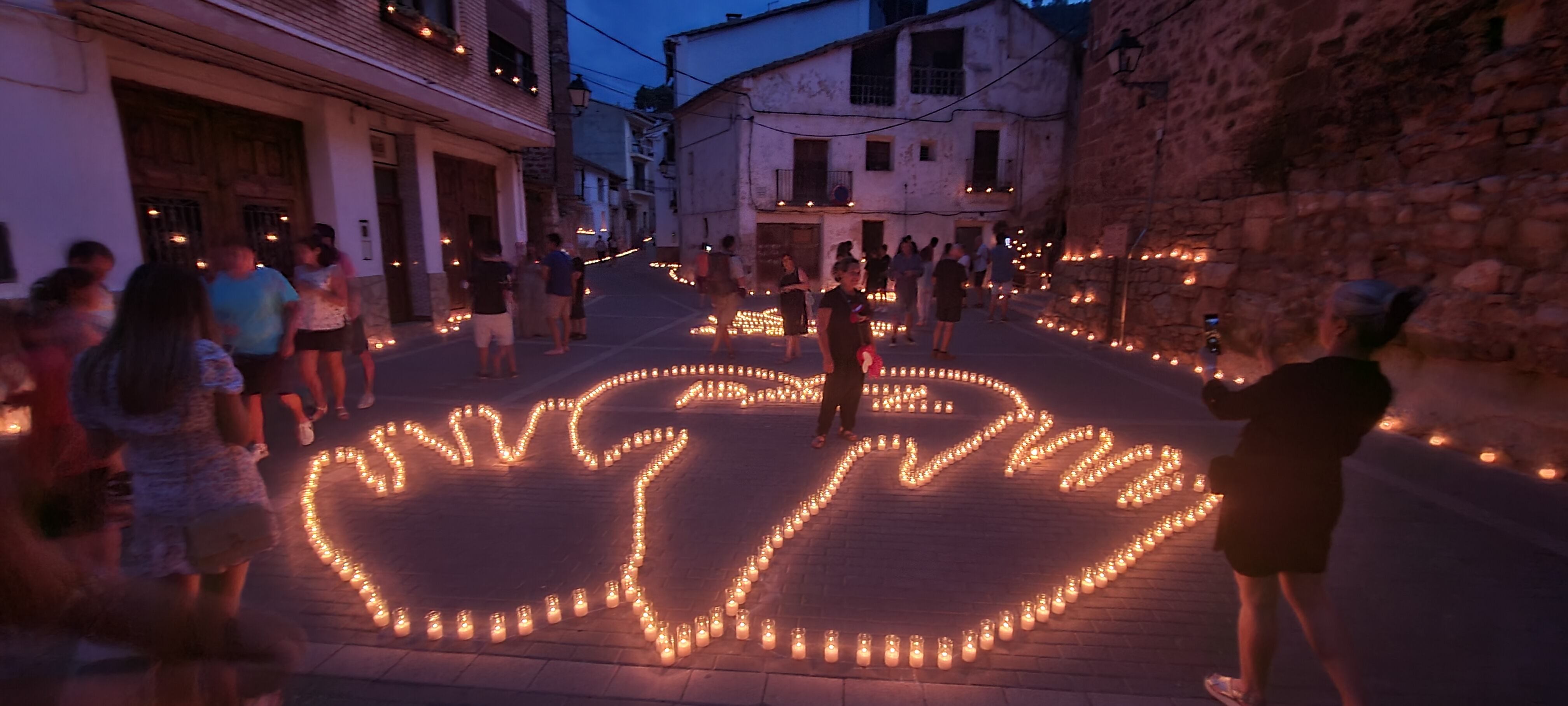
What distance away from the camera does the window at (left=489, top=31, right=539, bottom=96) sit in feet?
46.2

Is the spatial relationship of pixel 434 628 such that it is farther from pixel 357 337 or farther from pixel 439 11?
pixel 439 11

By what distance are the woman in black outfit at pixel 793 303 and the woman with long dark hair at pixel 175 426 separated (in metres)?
7.19

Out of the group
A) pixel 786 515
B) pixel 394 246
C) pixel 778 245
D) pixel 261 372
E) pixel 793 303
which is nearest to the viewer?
pixel 786 515

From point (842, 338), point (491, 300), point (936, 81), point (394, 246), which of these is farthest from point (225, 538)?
point (936, 81)

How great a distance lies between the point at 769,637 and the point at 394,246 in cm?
1207

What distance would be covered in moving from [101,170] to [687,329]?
8496mm

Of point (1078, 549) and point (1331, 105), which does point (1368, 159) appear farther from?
point (1078, 549)

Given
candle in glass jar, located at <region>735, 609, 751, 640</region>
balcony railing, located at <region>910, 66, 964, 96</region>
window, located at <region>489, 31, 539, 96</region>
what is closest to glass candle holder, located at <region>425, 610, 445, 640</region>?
candle in glass jar, located at <region>735, 609, 751, 640</region>

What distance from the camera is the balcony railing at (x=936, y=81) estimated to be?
2520 centimetres

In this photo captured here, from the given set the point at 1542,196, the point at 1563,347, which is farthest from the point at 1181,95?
the point at 1563,347

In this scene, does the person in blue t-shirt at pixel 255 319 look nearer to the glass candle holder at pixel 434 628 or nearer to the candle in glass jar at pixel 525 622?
the glass candle holder at pixel 434 628

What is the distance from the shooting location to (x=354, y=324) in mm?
7141

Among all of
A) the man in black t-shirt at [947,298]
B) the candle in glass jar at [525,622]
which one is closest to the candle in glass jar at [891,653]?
the candle in glass jar at [525,622]

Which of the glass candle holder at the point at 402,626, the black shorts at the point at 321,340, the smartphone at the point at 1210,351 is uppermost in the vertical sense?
the smartphone at the point at 1210,351
